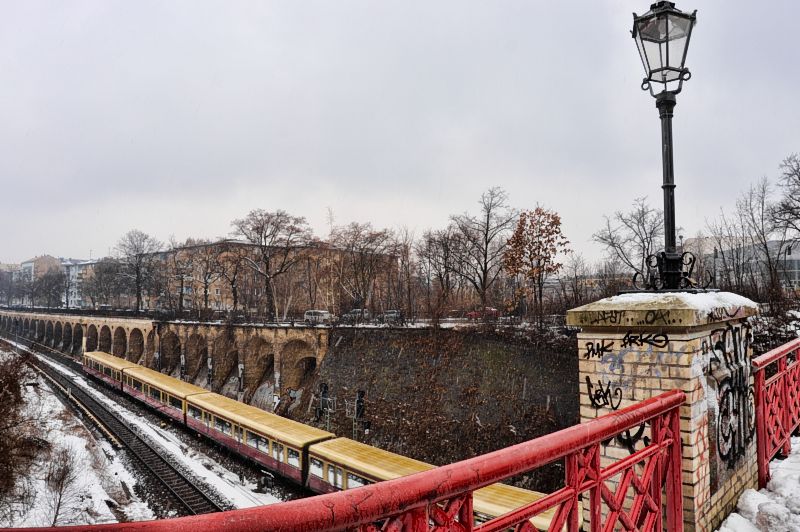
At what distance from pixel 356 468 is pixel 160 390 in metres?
17.9

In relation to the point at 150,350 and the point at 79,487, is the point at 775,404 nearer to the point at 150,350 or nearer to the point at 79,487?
the point at 79,487

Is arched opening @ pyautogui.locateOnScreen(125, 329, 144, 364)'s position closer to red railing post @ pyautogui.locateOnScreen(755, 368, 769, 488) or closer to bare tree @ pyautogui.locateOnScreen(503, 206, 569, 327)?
bare tree @ pyautogui.locateOnScreen(503, 206, 569, 327)

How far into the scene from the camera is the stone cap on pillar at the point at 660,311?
342 centimetres

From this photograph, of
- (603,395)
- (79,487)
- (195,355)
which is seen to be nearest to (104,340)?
(195,355)

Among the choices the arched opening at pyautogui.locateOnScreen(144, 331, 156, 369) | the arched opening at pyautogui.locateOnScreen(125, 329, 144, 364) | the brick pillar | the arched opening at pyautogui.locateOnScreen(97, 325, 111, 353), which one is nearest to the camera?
the brick pillar

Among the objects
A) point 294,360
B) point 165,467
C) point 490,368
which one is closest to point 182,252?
point 294,360

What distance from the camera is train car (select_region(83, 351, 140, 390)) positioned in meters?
33.5

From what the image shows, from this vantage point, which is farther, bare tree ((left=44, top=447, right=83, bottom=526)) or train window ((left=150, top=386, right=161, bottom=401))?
train window ((left=150, top=386, right=161, bottom=401))

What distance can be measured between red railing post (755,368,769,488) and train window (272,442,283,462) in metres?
15.4

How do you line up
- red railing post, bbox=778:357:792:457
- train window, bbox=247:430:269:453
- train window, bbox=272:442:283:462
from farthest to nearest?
1. train window, bbox=247:430:269:453
2. train window, bbox=272:442:283:462
3. red railing post, bbox=778:357:792:457

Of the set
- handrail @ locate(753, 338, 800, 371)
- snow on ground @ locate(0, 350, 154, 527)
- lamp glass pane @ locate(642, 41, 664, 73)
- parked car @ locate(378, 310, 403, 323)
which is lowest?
snow on ground @ locate(0, 350, 154, 527)

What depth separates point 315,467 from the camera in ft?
51.4

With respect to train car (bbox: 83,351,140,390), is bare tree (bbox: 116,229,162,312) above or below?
above

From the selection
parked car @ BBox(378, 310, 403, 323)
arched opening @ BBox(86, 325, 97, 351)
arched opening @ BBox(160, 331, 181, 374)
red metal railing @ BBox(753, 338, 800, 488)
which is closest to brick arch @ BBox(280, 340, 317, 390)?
parked car @ BBox(378, 310, 403, 323)
